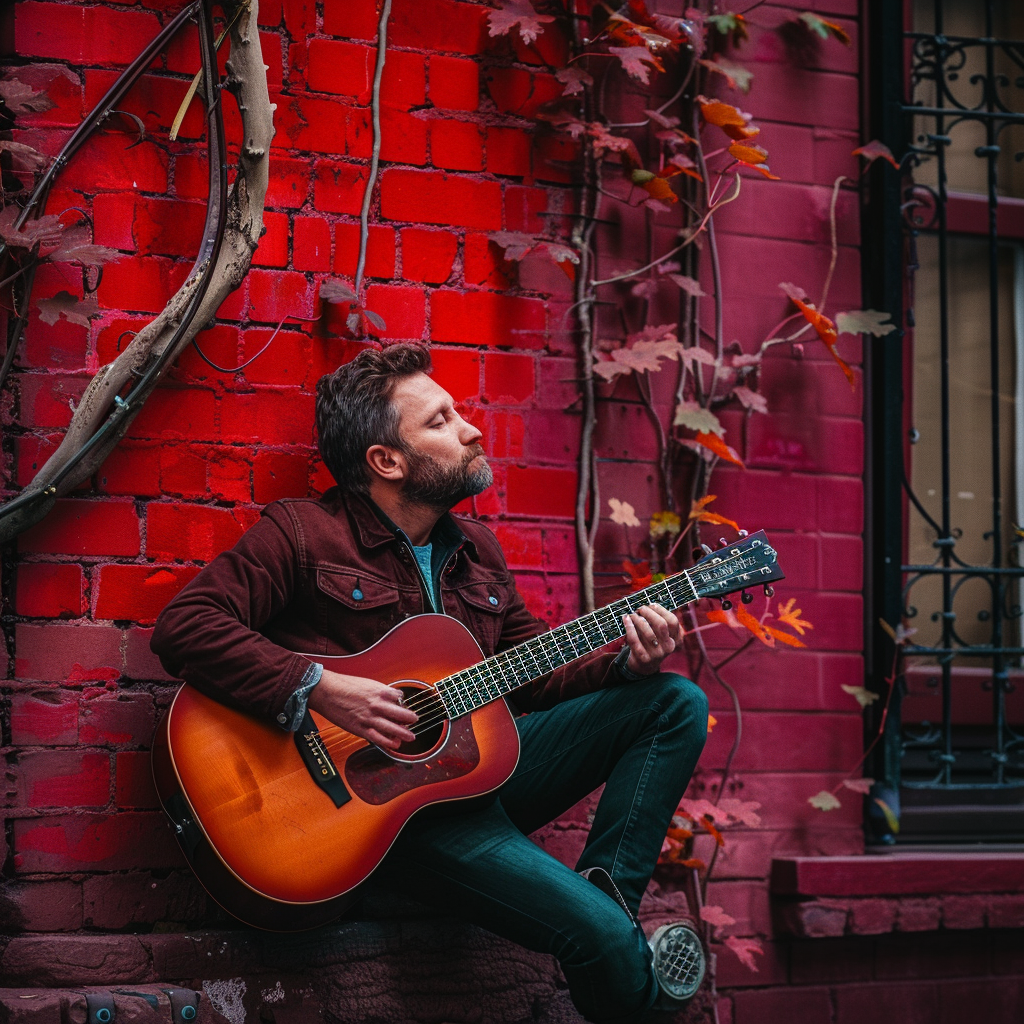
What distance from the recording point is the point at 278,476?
268 cm

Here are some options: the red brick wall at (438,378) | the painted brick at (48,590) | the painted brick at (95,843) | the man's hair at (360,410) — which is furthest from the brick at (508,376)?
the painted brick at (95,843)

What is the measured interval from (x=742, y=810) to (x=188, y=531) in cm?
163

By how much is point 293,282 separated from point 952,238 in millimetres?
2168

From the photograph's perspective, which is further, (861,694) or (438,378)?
(861,694)

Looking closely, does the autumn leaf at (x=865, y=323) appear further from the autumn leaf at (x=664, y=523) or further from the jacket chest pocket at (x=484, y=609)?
the jacket chest pocket at (x=484, y=609)

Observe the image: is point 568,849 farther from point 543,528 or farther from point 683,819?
point 543,528

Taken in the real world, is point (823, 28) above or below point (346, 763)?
above

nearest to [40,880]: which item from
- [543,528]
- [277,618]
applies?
[277,618]

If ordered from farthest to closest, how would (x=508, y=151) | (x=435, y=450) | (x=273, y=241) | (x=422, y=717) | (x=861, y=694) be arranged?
(x=861, y=694), (x=508, y=151), (x=273, y=241), (x=435, y=450), (x=422, y=717)

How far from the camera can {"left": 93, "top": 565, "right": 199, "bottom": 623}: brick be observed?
253 centimetres

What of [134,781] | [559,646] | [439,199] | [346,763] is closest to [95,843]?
[134,781]

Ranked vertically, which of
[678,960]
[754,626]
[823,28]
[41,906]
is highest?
[823,28]

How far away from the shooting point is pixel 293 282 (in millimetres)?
2730

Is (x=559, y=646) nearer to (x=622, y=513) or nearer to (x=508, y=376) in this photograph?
(x=622, y=513)
